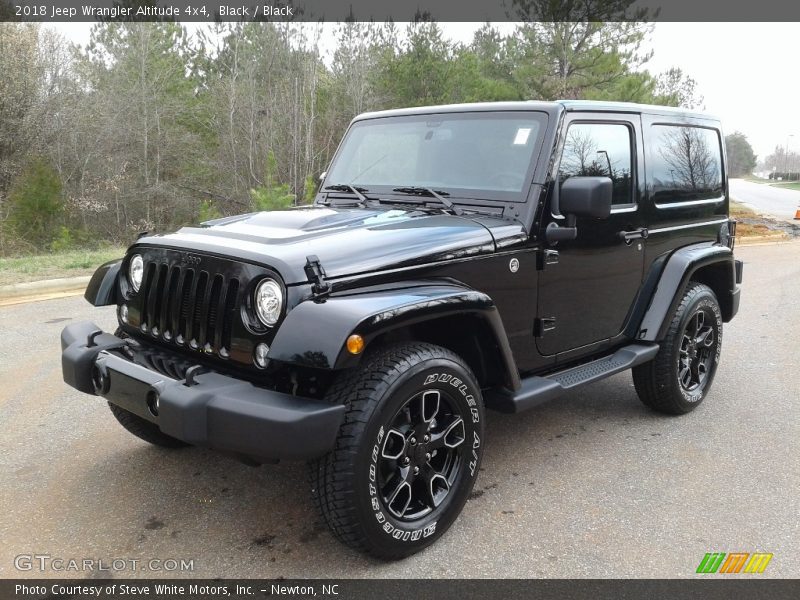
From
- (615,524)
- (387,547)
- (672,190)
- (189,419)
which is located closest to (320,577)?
(387,547)

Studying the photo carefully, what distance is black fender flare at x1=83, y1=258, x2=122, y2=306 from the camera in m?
3.49

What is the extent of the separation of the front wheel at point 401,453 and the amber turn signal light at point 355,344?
0.19m

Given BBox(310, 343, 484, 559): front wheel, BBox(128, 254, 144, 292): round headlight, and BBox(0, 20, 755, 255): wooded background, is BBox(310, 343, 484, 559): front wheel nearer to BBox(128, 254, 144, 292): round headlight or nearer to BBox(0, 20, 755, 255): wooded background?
BBox(128, 254, 144, 292): round headlight

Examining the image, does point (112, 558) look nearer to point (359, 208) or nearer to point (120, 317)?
point (120, 317)

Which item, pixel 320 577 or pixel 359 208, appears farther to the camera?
pixel 359 208

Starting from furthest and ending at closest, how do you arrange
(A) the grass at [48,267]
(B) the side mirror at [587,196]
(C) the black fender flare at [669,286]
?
(A) the grass at [48,267] < (C) the black fender flare at [669,286] < (B) the side mirror at [587,196]

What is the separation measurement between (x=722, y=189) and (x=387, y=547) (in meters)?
3.81

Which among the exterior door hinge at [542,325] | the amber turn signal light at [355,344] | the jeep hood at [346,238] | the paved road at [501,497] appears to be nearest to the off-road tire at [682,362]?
the paved road at [501,497]

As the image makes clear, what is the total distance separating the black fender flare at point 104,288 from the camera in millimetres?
3488

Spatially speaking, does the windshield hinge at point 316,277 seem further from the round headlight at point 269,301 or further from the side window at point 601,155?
the side window at point 601,155

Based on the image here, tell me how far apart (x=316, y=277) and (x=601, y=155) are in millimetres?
2112

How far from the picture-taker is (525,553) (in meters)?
2.96

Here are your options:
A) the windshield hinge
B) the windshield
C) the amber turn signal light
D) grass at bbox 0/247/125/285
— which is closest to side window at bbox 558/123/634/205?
the windshield

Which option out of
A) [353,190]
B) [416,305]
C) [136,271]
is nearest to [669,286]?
[353,190]
